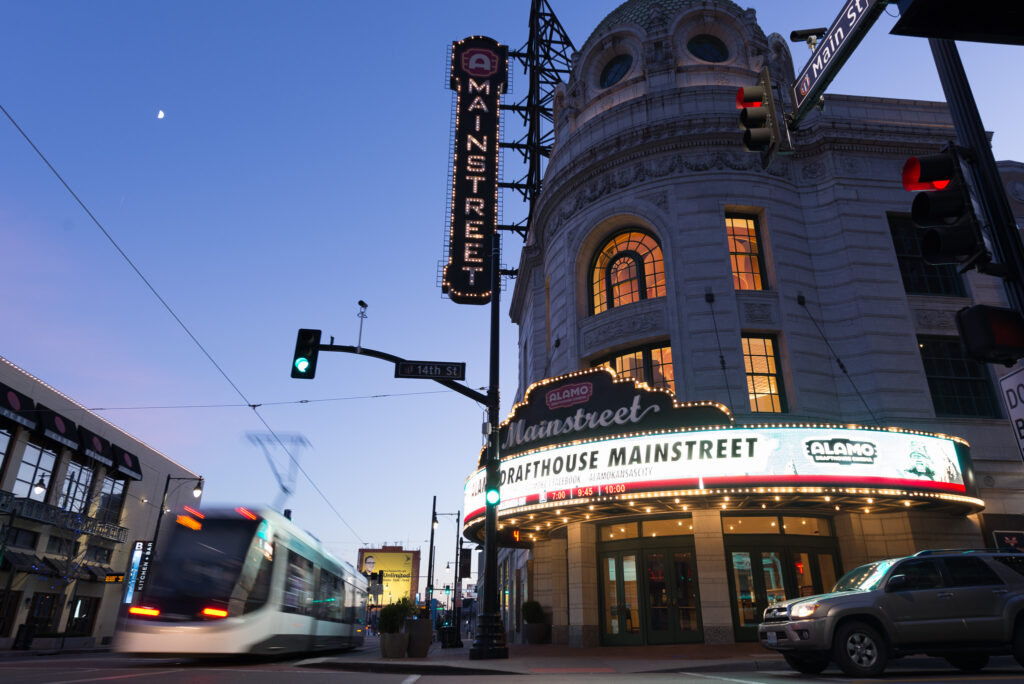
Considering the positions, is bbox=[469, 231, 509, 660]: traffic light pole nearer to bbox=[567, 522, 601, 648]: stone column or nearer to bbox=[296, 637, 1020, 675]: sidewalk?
bbox=[296, 637, 1020, 675]: sidewalk

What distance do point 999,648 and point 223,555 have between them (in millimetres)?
14270

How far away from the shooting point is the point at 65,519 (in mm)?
33062

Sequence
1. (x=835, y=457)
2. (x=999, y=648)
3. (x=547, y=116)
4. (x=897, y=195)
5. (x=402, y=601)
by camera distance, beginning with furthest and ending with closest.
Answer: (x=547, y=116)
(x=897, y=195)
(x=402, y=601)
(x=835, y=457)
(x=999, y=648)

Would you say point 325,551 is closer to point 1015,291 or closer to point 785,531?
point 785,531

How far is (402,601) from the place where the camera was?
18.7 meters

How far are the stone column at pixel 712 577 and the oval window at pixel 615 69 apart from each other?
678 inches

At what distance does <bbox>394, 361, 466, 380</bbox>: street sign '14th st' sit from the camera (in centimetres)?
1596

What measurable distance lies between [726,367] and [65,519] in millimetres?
33359

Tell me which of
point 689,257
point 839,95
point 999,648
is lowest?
point 999,648

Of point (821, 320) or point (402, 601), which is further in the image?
point (821, 320)

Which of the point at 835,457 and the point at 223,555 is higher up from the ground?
the point at 835,457

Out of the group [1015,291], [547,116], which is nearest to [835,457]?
[1015,291]

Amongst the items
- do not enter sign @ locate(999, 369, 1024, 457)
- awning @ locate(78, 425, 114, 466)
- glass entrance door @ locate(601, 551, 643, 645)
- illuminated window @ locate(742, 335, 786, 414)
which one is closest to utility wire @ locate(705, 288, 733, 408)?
illuminated window @ locate(742, 335, 786, 414)

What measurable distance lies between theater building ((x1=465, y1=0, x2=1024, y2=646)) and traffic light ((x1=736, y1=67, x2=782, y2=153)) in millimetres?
9613
